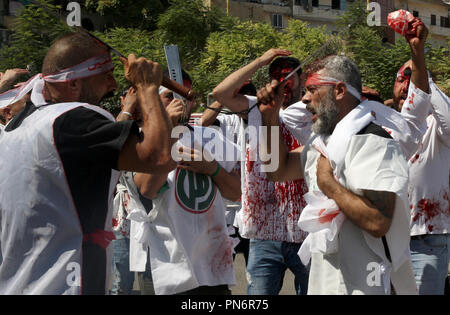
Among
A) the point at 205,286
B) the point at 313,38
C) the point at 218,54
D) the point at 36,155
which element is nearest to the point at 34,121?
the point at 36,155

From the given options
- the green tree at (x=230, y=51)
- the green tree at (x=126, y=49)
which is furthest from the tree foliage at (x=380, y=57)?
the green tree at (x=126, y=49)

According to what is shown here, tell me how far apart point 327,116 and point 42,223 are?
1697mm

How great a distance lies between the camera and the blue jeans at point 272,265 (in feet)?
15.6

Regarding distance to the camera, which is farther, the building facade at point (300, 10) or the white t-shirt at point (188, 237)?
the building facade at point (300, 10)

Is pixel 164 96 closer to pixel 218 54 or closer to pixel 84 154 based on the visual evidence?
pixel 84 154

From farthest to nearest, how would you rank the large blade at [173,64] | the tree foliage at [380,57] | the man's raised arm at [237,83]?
the tree foliage at [380,57] → the man's raised arm at [237,83] → the large blade at [173,64]

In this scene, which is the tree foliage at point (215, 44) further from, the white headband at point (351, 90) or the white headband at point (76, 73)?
the white headband at point (76, 73)

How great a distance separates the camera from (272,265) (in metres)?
4.76

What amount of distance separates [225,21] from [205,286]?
1025 inches

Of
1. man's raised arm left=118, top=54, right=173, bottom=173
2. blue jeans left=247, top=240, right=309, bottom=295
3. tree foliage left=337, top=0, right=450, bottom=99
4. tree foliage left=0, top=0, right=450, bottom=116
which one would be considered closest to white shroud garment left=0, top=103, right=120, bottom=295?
man's raised arm left=118, top=54, right=173, bottom=173

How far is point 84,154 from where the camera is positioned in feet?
9.11

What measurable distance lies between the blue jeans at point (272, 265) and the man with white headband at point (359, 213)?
113 cm

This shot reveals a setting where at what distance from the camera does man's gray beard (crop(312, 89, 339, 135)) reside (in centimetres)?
372

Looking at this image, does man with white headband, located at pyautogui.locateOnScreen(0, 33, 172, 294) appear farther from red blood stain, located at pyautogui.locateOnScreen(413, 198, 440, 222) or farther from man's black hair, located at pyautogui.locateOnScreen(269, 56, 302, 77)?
red blood stain, located at pyautogui.locateOnScreen(413, 198, 440, 222)
